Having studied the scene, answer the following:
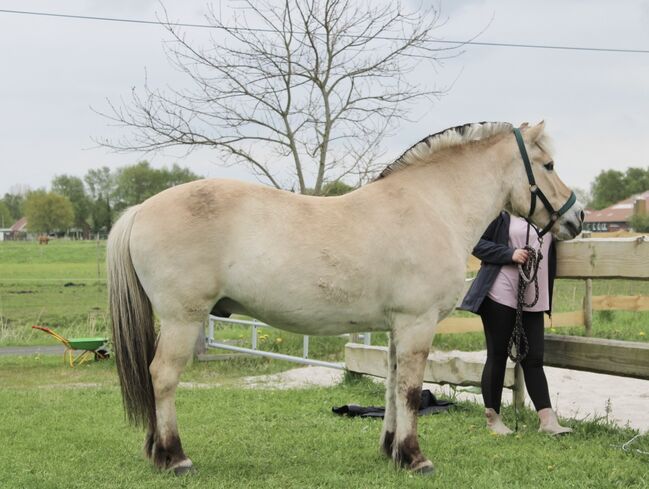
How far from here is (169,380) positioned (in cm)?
382

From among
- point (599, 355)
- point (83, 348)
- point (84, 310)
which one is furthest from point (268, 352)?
point (84, 310)

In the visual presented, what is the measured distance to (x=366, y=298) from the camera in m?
3.98

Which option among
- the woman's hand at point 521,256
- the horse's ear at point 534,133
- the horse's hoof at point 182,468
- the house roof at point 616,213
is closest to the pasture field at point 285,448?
the horse's hoof at point 182,468

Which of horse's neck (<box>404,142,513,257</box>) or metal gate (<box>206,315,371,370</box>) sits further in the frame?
metal gate (<box>206,315,371,370</box>)

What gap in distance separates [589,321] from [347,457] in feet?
14.3

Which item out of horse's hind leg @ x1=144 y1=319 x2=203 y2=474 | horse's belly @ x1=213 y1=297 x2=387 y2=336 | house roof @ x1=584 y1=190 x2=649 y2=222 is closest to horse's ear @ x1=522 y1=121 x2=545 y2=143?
horse's belly @ x1=213 y1=297 x2=387 y2=336

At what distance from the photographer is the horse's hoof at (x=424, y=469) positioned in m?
3.93

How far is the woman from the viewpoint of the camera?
480 centimetres

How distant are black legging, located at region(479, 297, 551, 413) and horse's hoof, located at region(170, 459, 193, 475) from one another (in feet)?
7.36


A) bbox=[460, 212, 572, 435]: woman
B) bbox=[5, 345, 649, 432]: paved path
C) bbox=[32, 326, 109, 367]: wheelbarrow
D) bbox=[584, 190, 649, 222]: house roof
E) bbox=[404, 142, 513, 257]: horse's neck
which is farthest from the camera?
bbox=[584, 190, 649, 222]: house roof

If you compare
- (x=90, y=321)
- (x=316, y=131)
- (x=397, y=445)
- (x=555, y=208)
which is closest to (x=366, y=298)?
(x=397, y=445)

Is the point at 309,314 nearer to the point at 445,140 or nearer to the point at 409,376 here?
the point at 409,376

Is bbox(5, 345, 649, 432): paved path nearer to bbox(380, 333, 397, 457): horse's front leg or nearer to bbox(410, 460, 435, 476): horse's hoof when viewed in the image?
bbox(380, 333, 397, 457): horse's front leg

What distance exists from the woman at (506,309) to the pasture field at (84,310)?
4944 millimetres
